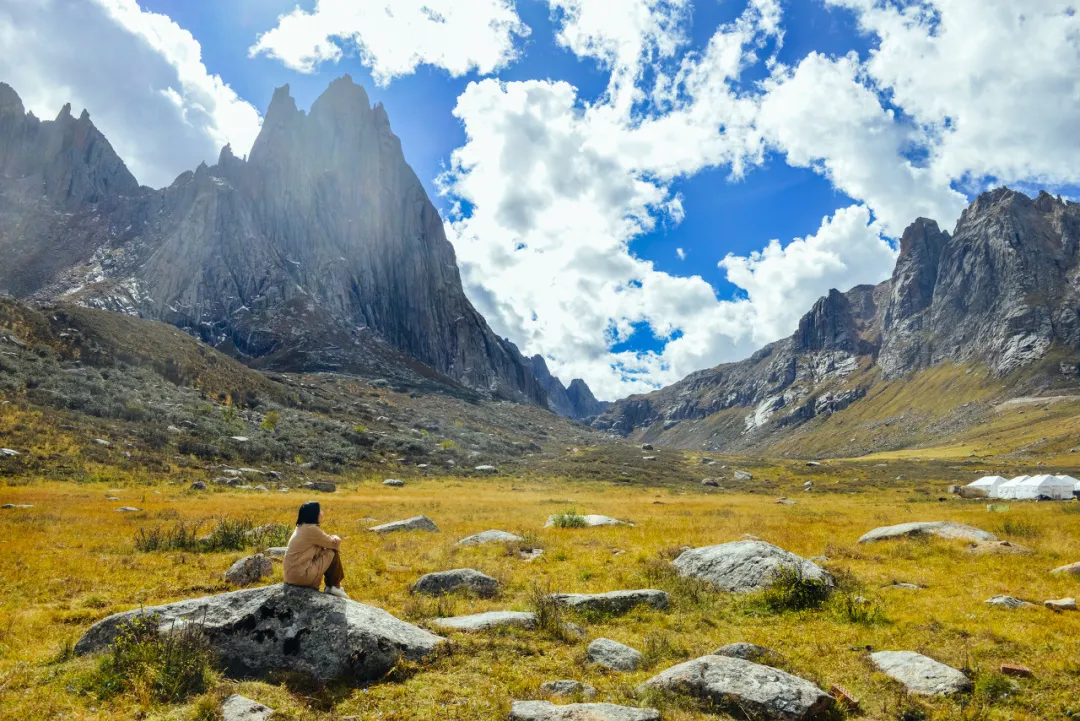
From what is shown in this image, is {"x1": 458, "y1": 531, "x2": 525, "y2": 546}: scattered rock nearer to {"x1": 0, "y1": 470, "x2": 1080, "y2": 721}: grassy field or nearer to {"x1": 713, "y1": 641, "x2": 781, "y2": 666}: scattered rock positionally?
{"x1": 0, "y1": 470, "x2": 1080, "y2": 721}: grassy field

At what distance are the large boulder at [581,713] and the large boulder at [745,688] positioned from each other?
1.21 meters

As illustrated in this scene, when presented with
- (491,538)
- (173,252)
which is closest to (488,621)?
(491,538)

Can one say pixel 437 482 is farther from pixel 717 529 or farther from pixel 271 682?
pixel 271 682

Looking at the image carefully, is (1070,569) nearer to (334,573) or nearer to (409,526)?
(334,573)

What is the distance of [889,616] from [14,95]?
281939 mm

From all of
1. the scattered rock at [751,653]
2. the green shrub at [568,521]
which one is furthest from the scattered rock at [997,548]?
the green shrub at [568,521]

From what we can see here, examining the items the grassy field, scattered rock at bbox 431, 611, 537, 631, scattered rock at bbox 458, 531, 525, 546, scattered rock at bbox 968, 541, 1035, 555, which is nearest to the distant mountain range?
scattered rock at bbox 458, 531, 525, 546

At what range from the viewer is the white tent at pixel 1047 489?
189ft

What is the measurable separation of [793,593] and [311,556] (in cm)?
1127

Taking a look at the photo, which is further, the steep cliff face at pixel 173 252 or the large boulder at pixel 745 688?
the steep cliff face at pixel 173 252

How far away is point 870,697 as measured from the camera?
8.71 m

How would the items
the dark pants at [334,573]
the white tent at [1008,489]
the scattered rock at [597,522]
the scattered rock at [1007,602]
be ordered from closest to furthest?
1. the dark pants at [334,573]
2. the scattered rock at [1007,602]
3. the scattered rock at [597,522]
4. the white tent at [1008,489]

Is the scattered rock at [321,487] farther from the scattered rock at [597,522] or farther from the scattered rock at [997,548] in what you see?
the scattered rock at [997,548]

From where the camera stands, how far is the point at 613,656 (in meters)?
10.0
